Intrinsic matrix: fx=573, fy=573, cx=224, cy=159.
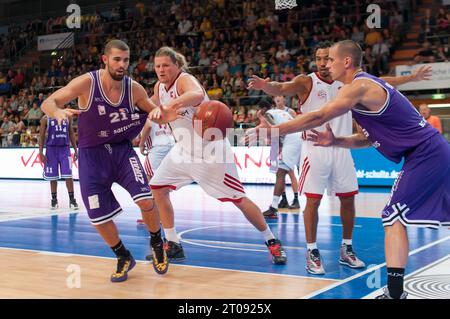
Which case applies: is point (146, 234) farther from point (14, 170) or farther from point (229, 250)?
point (14, 170)

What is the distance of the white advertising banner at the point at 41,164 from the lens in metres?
14.2

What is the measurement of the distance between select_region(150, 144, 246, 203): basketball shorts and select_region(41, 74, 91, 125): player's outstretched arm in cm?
115

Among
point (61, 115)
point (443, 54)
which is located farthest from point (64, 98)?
point (443, 54)

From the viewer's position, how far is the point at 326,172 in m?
5.07

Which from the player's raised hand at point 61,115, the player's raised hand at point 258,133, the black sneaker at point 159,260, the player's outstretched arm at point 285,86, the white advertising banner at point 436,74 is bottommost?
the black sneaker at point 159,260

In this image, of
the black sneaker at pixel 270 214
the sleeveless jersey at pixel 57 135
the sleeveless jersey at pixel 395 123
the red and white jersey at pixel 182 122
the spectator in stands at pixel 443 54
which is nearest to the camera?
the sleeveless jersey at pixel 395 123

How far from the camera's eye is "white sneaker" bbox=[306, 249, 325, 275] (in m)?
4.81

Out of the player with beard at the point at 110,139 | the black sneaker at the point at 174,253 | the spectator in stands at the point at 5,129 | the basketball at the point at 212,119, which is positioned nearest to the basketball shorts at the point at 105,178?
the player with beard at the point at 110,139

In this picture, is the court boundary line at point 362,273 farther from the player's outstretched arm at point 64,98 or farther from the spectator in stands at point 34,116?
the spectator in stands at point 34,116

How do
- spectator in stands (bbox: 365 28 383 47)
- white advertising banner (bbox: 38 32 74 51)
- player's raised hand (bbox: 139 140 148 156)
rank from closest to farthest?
player's raised hand (bbox: 139 140 148 156) → spectator in stands (bbox: 365 28 383 47) → white advertising banner (bbox: 38 32 74 51)

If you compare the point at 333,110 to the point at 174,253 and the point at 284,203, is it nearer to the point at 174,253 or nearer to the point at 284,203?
the point at 174,253

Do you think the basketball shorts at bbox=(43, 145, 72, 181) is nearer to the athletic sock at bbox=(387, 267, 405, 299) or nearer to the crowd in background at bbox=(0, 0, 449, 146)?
the crowd in background at bbox=(0, 0, 449, 146)

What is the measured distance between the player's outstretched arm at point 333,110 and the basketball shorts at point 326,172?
137 cm

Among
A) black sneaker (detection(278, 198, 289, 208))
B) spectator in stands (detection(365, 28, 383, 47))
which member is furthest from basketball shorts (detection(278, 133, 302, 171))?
spectator in stands (detection(365, 28, 383, 47))
